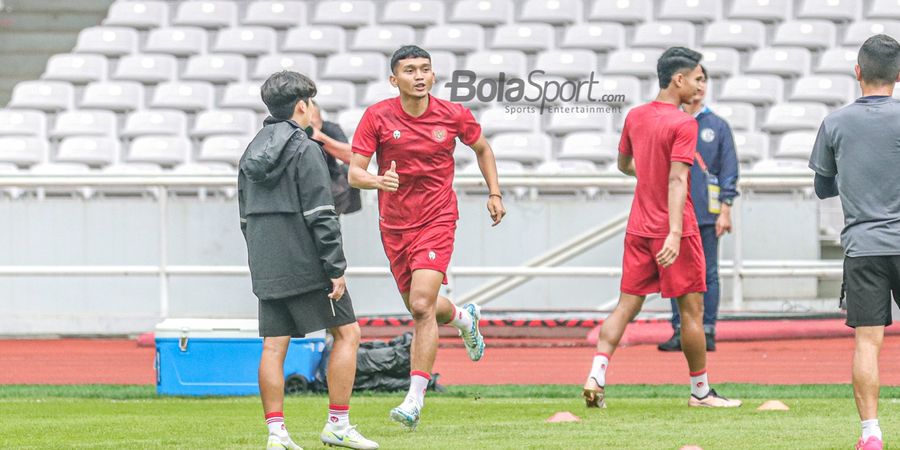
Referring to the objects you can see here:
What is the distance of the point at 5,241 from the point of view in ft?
41.0

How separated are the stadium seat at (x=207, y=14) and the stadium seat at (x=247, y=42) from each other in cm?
52

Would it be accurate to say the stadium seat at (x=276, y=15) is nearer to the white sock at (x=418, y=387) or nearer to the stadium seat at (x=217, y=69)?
the stadium seat at (x=217, y=69)

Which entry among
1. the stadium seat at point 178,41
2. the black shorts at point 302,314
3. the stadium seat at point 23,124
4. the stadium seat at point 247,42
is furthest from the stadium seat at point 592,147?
the black shorts at point 302,314

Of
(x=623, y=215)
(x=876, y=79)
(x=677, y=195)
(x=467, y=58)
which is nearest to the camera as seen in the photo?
(x=876, y=79)

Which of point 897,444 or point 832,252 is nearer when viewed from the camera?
point 897,444

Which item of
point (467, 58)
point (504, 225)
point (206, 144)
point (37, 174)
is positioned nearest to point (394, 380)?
point (504, 225)

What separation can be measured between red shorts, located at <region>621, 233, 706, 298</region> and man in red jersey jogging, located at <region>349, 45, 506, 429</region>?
0.80 meters

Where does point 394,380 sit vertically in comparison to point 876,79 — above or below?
below

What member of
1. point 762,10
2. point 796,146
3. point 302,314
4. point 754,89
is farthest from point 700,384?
point 762,10

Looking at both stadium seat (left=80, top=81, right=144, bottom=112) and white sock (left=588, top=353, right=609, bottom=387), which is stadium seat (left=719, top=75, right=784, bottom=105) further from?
white sock (left=588, top=353, right=609, bottom=387)

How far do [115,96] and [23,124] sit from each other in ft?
3.57

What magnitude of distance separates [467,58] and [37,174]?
6060 mm

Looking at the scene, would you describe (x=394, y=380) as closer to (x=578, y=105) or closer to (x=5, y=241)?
(x=5, y=241)

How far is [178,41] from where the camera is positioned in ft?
59.7
